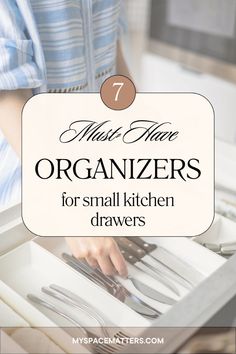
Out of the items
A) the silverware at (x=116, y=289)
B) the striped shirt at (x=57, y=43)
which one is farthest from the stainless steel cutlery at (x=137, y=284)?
the striped shirt at (x=57, y=43)

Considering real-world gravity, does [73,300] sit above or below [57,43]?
below

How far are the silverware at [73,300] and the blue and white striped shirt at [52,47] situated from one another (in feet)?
0.27

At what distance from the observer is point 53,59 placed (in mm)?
393

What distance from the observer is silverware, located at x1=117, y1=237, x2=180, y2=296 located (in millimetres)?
332

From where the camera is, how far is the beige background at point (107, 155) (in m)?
0.34

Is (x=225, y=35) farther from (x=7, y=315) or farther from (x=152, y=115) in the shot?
(x=7, y=315)

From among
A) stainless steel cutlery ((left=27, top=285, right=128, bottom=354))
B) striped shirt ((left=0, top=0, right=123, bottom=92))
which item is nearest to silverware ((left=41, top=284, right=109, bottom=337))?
stainless steel cutlery ((left=27, top=285, right=128, bottom=354))

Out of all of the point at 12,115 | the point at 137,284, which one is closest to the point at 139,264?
the point at 137,284

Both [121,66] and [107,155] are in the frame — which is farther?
[121,66]

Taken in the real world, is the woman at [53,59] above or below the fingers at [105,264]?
above

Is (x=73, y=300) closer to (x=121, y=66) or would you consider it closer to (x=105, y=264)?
(x=105, y=264)

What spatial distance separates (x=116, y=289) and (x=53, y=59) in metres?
0.18

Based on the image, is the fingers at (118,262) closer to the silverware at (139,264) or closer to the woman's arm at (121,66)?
the silverware at (139,264)

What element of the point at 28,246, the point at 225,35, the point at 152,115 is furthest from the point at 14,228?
the point at 225,35
